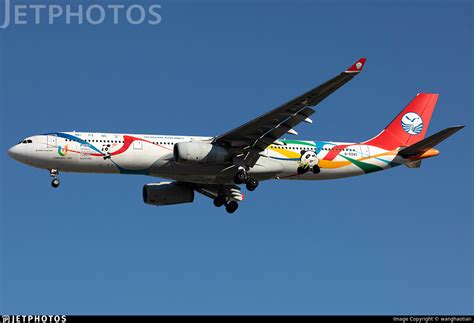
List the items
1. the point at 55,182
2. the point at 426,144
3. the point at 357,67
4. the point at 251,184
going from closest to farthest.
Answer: the point at 357,67 → the point at 55,182 → the point at 251,184 → the point at 426,144

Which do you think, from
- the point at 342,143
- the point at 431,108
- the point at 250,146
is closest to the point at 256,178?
the point at 250,146

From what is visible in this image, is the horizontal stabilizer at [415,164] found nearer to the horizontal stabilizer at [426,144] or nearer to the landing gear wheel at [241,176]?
the horizontal stabilizer at [426,144]

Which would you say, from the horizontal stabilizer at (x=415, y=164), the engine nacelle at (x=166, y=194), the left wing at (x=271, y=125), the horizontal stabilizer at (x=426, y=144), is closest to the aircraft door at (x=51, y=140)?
the engine nacelle at (x=166, y=194)

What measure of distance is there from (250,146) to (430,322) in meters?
15.9

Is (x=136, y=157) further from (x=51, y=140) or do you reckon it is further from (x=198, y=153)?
(x=51, y=140)

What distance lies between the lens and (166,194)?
5469 cm

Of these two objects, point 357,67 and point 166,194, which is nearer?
point 357,67

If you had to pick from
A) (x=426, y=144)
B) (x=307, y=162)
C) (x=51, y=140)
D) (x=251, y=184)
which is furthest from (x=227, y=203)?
(x=426, y=144)

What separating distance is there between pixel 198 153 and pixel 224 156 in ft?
5.12

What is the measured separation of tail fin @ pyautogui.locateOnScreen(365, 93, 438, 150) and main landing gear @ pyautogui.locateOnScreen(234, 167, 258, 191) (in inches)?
323

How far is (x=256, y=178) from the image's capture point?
2045 inches

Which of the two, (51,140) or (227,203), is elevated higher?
(51,140)

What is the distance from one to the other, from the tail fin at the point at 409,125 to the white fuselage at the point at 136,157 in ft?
18.0

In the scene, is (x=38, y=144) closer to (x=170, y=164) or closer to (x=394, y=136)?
(x=170, y=164)
